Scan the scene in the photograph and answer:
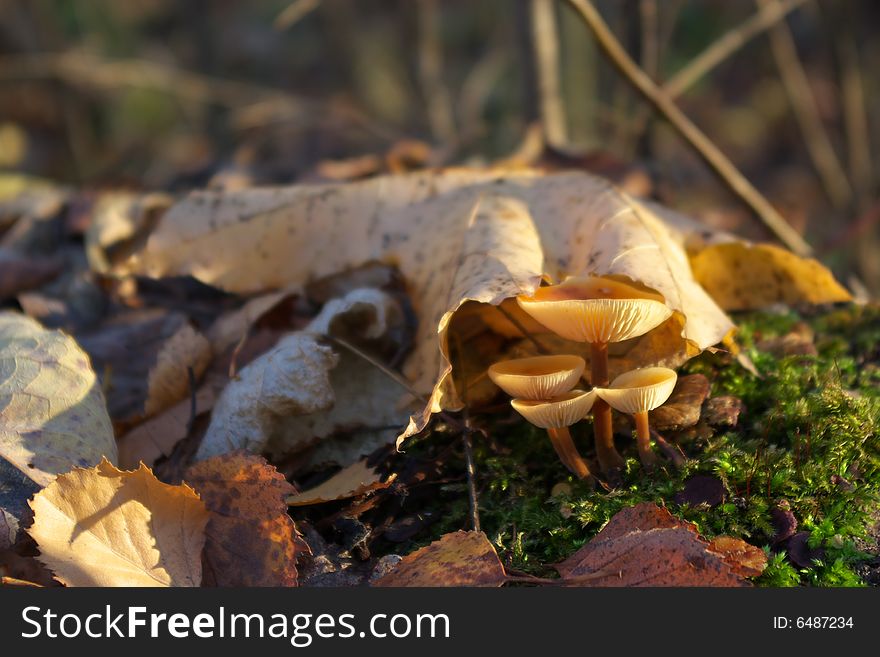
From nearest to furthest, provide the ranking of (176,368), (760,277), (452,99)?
(176,368)
(760,277)
(452,99)

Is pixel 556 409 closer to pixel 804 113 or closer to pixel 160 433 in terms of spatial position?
pixel 160 433

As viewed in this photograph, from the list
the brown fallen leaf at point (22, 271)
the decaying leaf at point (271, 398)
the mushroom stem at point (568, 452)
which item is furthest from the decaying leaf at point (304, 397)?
the brown fallen leaf at point (22, 271)

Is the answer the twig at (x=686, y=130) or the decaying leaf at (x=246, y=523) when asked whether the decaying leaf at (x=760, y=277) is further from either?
the decaying leaf at (x=246, y=523)

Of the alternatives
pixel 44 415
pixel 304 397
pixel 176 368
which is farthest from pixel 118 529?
pixel 176 368

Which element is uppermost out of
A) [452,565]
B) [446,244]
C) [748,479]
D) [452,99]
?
[452,99]

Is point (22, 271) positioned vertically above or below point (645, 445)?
above

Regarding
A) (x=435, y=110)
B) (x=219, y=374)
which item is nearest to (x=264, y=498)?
(x=219, y=374)

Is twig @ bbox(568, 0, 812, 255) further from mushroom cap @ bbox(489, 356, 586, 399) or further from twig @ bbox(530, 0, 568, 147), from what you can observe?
mushroom cap @ bbox(489, 356, 586, 399)
